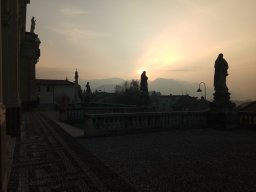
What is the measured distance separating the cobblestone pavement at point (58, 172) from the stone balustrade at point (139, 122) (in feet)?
8.15

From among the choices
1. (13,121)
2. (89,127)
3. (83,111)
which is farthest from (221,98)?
(13,121)

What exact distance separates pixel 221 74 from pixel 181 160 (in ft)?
27.3

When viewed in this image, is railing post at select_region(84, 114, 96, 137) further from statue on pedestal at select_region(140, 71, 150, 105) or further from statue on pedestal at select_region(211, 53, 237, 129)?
statue on pedestal at select_region(140, 71, 150, 105)

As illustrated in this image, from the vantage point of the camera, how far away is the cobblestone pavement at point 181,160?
16.9 ft

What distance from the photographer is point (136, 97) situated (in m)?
32.1

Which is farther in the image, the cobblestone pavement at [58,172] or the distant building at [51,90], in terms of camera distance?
the distant building at [51,90]

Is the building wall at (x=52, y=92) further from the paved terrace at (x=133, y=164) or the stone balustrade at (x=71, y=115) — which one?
the paved terrace at (x=133, y=164)

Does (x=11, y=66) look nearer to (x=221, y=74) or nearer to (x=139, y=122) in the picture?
(x=139, y=122)

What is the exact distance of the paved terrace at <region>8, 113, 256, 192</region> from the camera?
198 inches

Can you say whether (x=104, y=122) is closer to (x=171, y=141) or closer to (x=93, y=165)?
(x=171, y=141)

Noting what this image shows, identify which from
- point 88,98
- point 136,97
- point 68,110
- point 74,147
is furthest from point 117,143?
point 88,98

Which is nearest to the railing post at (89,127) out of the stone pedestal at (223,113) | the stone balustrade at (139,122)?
the stone balustrade at (139,122)

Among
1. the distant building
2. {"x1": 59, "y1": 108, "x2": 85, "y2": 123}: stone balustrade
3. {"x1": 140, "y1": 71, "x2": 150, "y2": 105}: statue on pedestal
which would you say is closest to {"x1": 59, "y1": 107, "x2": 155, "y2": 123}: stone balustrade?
{"x1": 59, "y1": 108, "x2": 85, "y2": 123}: stone balustrade

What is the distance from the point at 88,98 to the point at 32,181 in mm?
31097
